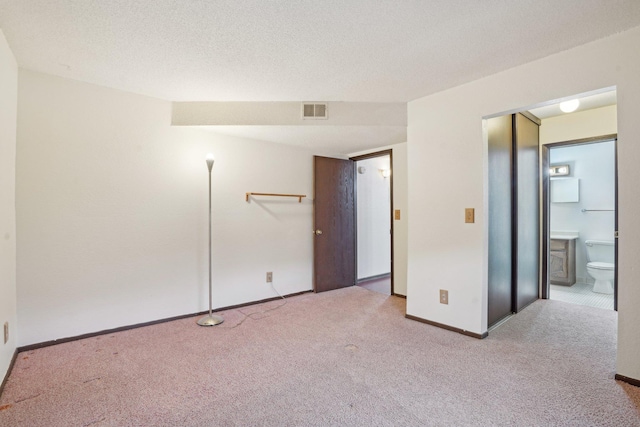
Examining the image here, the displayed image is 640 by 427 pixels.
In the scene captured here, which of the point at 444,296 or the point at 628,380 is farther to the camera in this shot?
the point at 444,296

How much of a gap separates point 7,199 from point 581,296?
5.89 meters

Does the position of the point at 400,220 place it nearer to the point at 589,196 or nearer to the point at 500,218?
the point at 500,218

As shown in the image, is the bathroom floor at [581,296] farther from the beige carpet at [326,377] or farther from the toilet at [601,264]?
the beige carpet at [326,377]

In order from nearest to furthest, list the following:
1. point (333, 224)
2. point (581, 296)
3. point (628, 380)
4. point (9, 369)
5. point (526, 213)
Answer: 1. point (628, 380)
2. point (9, 369)
3. point (526, 213)
4. point (581, 296)
5. point (333, 224)

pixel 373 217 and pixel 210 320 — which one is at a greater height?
pixel 373 217

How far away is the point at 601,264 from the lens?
4.09 metres

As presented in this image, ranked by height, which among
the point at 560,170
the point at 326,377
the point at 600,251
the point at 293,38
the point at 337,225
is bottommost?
the point at 326,377

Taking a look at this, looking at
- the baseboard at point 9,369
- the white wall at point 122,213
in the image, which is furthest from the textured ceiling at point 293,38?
the baseboard at point 9,369

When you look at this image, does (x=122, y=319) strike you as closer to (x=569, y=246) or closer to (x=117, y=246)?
(x=117, y=246)

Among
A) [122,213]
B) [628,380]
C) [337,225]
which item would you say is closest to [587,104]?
[628,380]

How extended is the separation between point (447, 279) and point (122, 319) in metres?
2.99

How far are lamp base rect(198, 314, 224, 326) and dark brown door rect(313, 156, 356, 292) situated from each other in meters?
1.44

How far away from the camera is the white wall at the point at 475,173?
1.88 meters

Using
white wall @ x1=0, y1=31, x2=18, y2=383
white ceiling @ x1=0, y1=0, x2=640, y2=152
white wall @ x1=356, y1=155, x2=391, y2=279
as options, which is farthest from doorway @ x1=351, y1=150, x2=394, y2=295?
white wall @ x1=0, y1=31, x2=18, y2=383
